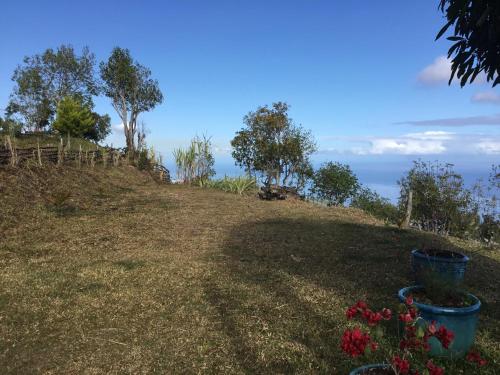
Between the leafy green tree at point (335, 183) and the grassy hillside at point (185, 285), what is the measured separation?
15726 millimetres

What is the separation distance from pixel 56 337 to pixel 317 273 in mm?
3586

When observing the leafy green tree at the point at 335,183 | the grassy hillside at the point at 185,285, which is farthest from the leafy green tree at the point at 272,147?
the grassy hillside at the point at 185,285

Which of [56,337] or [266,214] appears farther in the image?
[266,214]

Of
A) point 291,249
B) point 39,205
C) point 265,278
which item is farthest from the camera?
point 39,205

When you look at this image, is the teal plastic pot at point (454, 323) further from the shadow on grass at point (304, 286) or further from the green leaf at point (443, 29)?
the green leaf at point (443, 29)

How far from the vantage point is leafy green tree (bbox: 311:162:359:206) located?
26.5m

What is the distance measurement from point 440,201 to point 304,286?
57.0 ft

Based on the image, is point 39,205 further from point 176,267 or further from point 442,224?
point 442,224

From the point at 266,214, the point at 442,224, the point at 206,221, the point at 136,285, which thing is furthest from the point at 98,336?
the point at 442,224

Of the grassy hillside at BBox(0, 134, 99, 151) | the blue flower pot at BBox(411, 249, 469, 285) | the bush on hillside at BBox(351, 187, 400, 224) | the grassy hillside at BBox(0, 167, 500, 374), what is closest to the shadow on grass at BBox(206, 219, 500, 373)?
the grassy hillside at BBox(0, 167, 500, 374)

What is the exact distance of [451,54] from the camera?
3.14 meters

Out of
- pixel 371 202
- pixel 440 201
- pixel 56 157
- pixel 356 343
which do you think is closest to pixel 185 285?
pixel 356 343

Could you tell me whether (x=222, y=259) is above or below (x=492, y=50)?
below

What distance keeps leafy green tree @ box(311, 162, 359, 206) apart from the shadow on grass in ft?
55.7
